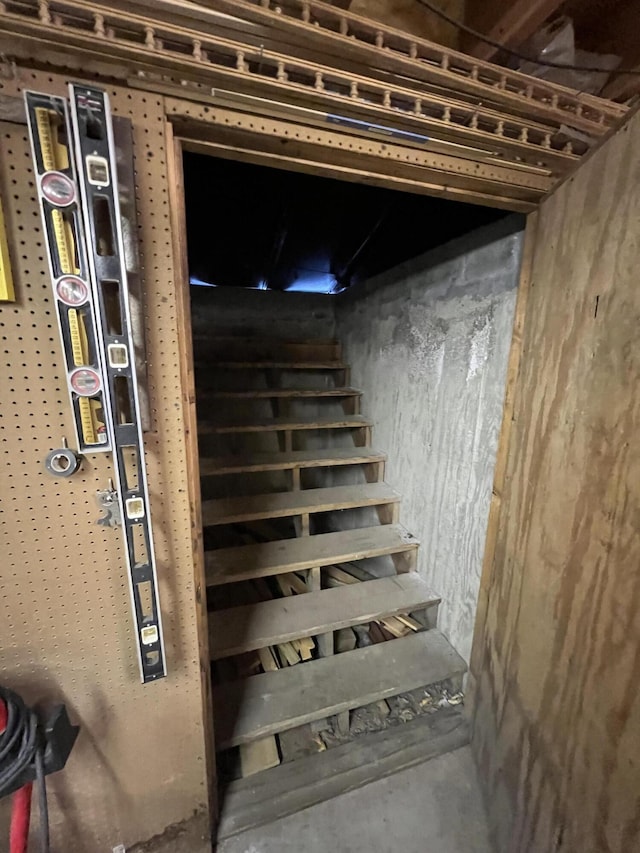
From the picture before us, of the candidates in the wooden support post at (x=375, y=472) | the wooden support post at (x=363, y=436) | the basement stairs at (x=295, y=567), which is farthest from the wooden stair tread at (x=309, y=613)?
the wooden support post at (x=363, y=436)

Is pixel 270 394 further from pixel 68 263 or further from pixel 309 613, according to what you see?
pixel 68 263

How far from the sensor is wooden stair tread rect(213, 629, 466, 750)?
1321 millimetres

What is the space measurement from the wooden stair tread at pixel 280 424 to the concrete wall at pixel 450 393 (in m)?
0.24

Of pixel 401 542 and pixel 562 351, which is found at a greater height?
pixel 562 351

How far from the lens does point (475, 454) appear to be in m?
1.46

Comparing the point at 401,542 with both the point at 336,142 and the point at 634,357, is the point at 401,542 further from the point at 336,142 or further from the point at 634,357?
the point at 336,142

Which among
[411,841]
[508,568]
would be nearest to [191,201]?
[508,568]

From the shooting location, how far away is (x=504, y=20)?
3.11 ft

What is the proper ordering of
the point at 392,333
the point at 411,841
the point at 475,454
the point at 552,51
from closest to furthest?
1. the point at 552,51
2. the point at 411,841
3. the point at 475,454
4. the point at 392,333

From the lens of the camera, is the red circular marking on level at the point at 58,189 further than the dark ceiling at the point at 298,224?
No

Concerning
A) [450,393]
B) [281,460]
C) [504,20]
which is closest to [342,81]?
[504,20]

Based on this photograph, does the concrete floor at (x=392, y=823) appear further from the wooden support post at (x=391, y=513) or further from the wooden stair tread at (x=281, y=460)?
the wooden stair tread at (x=281, y=460)

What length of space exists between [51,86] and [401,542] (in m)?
1.96

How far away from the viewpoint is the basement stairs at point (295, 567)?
1.43m
